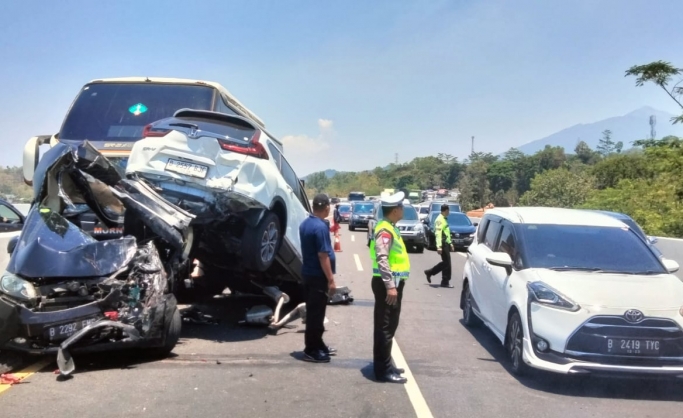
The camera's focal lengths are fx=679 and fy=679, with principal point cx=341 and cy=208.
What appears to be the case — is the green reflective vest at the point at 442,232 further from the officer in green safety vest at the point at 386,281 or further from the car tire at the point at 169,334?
the car tire at the point at 169,334

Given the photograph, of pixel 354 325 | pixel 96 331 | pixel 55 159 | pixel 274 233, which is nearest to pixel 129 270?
pixel 96 331

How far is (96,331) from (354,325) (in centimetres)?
408

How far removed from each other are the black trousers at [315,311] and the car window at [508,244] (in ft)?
7.31

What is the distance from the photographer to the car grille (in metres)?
6.38

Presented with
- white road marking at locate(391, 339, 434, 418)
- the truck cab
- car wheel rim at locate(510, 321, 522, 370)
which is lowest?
white road marking at locate(391, 339, 434, 418)

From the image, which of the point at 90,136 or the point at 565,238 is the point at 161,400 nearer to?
the point at 565,238

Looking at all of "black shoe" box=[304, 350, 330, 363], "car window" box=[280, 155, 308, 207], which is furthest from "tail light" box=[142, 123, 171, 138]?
"black shoe" box=[304, 350, 330, 363]

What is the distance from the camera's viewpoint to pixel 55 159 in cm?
736

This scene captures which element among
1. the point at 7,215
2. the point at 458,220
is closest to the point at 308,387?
the point at 7,215

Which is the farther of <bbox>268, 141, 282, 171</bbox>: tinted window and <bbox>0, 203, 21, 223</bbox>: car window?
<bbox>0, 203, 21, 223</bbox>: car window

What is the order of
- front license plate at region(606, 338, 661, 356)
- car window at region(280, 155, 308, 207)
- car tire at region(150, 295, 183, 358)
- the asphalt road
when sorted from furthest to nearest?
car window at region(280, 155, 308, 207) < car tire at region(150, 295, 183, 358) < front license plate at region(606, 338, 661, 356) < the asphalt road

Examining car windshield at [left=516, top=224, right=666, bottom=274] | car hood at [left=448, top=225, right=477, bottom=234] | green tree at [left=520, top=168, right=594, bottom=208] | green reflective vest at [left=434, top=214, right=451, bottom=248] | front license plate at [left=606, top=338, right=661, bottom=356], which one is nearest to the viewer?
front license plate at [left=606, top=338, right=661, bottom=356]

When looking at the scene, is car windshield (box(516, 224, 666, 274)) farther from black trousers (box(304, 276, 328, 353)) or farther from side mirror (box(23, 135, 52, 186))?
side mirror (box(23, 135, 52, 186))

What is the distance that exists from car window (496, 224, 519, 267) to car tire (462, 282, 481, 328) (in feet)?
4.16
